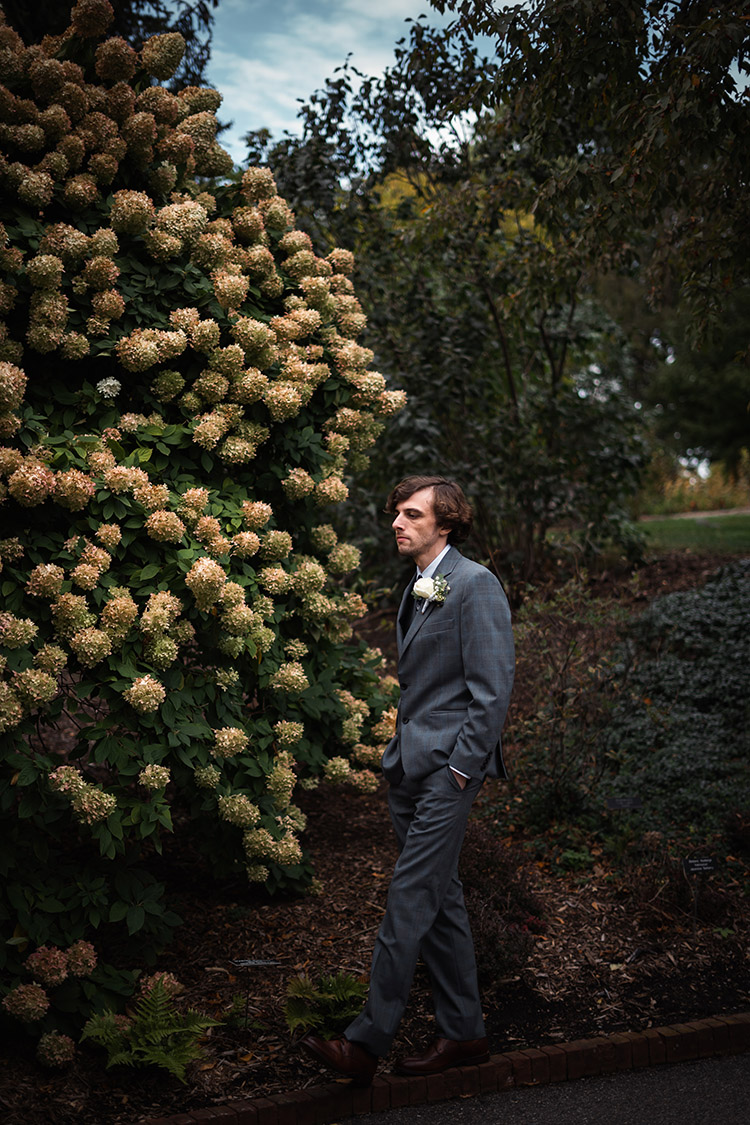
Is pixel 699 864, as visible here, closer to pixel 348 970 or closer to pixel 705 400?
pixel 348 970

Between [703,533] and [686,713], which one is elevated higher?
[703,533]

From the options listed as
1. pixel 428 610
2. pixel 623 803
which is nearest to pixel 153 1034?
pixel 428 610

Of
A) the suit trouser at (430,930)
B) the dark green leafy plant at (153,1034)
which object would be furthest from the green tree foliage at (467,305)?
the dark green leafy plant at (153,1034)

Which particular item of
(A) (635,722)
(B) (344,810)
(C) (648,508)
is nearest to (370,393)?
(B) (344,810)

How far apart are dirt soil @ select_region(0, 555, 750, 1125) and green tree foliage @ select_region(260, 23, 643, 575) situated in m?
4.08

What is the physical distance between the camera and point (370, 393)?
4480 millimetres

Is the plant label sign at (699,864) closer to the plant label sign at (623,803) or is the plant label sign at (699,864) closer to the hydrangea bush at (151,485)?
the plant label sign at (623,803)

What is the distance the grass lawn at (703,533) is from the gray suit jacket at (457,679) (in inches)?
282

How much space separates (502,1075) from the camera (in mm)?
3262

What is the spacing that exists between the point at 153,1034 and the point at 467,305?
6880 mm

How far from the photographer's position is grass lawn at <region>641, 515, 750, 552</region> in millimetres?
11383

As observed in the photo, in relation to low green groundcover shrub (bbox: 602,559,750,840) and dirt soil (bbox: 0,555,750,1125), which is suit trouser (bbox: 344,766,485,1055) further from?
low green groundcover shrub (bbox: 602,559,750,840)

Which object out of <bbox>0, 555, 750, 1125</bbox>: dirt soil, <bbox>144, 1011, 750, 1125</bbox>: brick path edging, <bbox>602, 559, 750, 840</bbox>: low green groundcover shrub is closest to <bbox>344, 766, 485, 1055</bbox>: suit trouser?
<bbox>144, 1011, 750, 1125</bbox>: brick path edging

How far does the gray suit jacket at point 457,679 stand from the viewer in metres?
3.03
